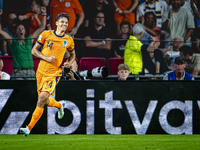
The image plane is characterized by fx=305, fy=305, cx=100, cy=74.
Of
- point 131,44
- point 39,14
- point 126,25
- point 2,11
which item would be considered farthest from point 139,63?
point 2,11

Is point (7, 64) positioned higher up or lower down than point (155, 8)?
lower down

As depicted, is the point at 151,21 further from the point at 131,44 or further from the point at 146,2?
the point at 131,44

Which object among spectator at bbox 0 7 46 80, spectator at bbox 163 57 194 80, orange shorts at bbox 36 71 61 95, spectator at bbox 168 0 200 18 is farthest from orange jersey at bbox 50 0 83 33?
orange shorts at bbox 36 71 61 95

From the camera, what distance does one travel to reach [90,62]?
24.6ft

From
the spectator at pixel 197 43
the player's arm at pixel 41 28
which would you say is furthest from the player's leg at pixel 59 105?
the spectator at pixel 197 43

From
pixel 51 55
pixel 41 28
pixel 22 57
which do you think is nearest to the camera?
pixel 51 55

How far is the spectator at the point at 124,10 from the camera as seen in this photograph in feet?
28.5

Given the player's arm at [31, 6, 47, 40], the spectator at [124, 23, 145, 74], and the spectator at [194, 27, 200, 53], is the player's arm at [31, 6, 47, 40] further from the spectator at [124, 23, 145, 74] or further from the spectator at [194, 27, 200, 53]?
the spectator at [194, 27, 200, 53]

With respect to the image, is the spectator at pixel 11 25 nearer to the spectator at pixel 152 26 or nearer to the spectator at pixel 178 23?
the spectator at pixel 152 26

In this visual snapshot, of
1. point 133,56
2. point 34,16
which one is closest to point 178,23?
point 133,56

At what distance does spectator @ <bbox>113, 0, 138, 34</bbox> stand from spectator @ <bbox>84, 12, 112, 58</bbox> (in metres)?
0.64

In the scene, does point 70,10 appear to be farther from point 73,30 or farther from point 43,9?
point 43,9

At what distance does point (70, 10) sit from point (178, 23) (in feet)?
9.89

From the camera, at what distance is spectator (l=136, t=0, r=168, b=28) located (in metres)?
8.58
